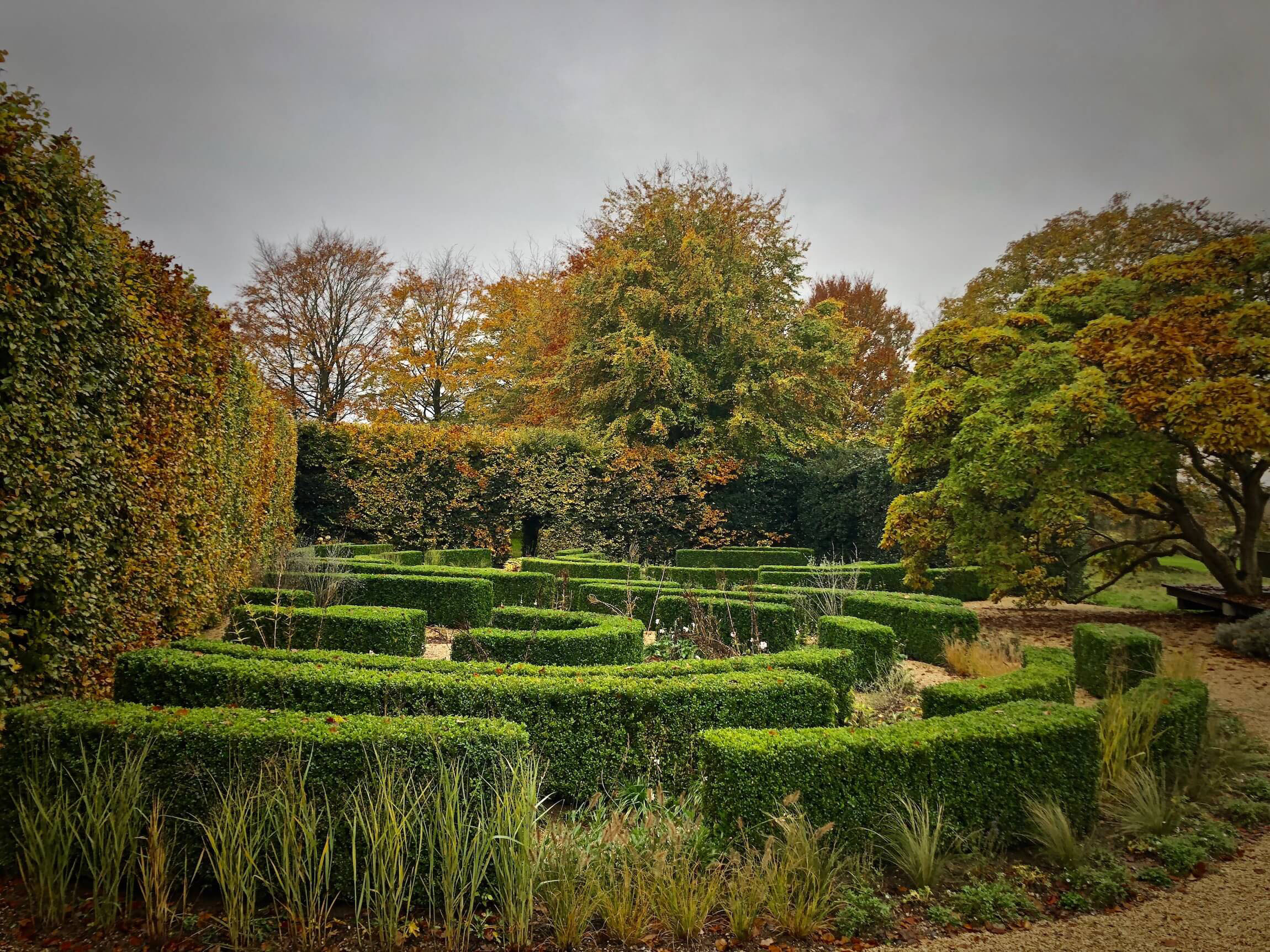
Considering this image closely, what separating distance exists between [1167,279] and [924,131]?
4.21 metres

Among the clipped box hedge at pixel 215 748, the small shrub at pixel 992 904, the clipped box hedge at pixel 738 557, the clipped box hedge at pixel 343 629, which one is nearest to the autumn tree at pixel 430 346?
the clipped box hedge at pixel 738 557

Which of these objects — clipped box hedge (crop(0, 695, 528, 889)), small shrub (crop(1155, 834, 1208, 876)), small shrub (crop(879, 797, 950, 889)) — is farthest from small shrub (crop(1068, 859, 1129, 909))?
clipped box hedge (crop(0, 695, 528, 889))

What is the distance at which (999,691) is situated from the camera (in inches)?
192

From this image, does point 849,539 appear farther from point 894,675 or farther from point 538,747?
point 538,747

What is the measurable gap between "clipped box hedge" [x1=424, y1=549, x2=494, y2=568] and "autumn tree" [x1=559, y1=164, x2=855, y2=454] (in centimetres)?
669

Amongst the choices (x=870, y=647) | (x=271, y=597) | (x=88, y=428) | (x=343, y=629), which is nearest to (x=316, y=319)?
(x=271, y=597)

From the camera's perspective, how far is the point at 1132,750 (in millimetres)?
4676

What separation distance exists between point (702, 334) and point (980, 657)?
15468mm

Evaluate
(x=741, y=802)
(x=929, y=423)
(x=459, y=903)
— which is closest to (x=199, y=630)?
(x=459, y=903)

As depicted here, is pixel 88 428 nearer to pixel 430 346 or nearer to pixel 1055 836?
pixel 1055 836

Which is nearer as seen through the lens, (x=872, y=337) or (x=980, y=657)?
(x=980, y=657)

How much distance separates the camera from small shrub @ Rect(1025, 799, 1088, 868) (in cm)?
369

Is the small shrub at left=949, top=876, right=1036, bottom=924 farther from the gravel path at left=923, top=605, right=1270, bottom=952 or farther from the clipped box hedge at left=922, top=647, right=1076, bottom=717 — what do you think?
the clipped box hedge at left=922, top=647, right=1076, bottom=717

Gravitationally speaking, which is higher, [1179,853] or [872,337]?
[872,337]
